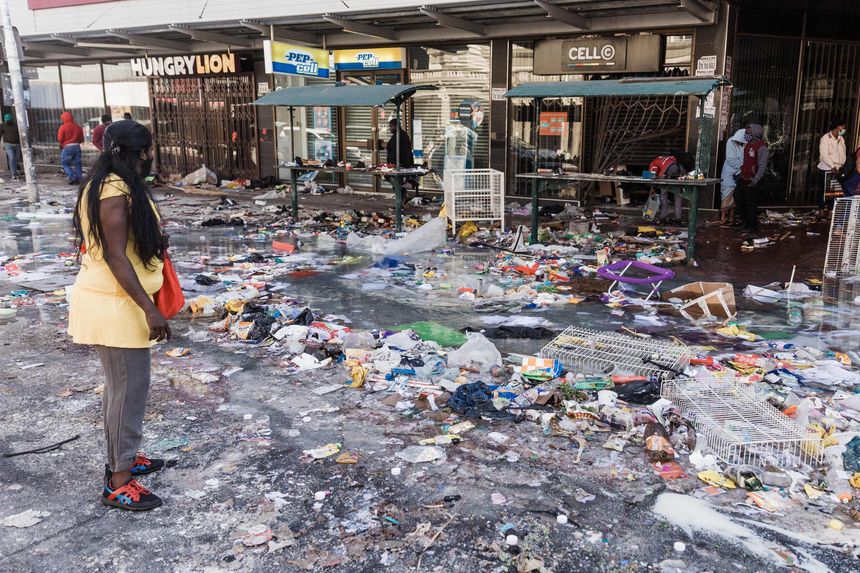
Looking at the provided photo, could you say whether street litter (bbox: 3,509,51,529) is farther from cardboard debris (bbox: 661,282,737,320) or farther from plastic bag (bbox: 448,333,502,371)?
cardboard debris (bbox: 661,282,737,320)

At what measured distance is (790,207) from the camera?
568 inches

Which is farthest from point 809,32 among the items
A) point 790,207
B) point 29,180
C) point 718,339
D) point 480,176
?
point 29,180

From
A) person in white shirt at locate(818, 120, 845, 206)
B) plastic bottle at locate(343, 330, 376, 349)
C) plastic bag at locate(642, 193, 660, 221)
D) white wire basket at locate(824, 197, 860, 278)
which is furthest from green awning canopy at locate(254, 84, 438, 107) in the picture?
person in white shirt at locate(818, 120, 845, 206)

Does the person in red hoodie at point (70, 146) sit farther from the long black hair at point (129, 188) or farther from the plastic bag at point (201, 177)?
the long black hair at point (129, 188)

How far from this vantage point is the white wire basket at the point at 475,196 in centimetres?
1176

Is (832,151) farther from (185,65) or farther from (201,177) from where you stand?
(185,65)

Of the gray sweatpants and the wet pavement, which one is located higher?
the gray sweatpants

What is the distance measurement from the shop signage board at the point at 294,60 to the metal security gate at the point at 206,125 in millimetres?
4075

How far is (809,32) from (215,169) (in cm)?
1473

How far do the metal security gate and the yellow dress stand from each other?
16.3 meters

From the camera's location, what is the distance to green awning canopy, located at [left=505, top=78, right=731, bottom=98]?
29.6ft

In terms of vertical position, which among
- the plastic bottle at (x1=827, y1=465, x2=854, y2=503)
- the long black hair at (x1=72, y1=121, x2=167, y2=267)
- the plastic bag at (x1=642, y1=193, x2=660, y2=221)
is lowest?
the plastic bottle at (x1=827, y1=465, x2=854, y2=503)

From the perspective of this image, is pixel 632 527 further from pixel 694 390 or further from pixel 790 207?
pixel 790 207

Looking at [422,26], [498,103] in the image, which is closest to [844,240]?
[498,103]
